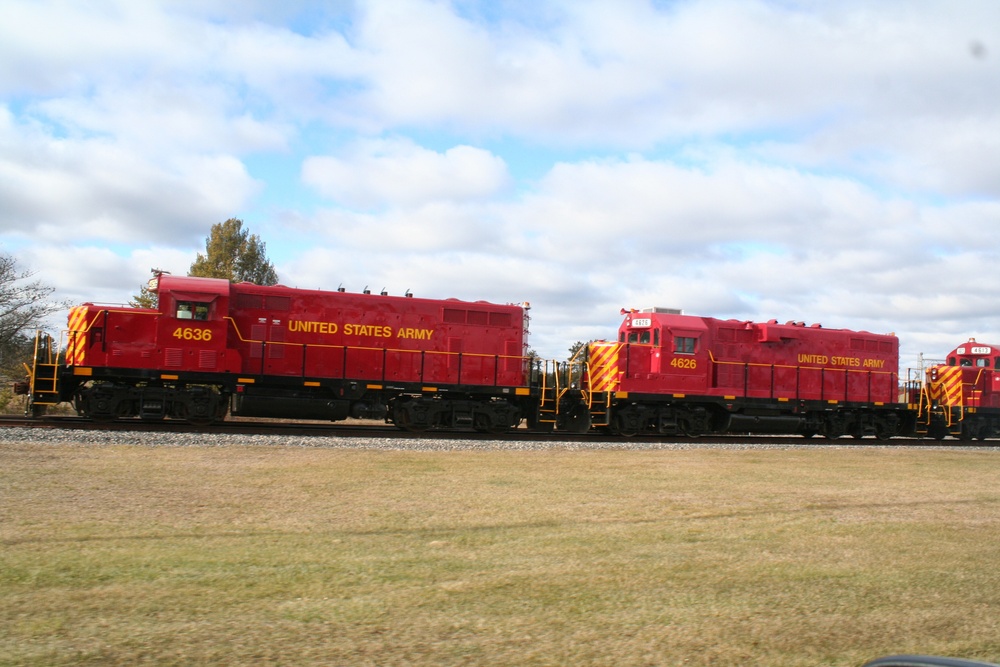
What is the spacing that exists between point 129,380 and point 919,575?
56.4 ft

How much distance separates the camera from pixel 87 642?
4.61 m

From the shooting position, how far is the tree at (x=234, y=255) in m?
40.1

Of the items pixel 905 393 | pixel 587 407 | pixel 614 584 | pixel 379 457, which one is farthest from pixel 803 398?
pixel 614 584

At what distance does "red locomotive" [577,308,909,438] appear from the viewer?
22.3 meters

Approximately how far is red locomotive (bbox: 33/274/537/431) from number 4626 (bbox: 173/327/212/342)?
2 cm

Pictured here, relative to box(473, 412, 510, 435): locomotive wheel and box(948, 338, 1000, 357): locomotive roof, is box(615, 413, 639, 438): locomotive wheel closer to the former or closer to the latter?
box(473, 412, 510, 435): locomotive wheel

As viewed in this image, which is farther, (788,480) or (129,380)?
(129,380)

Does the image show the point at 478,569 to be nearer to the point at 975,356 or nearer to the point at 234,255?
the point at 975,356

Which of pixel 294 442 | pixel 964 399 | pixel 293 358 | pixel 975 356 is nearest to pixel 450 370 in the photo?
pixel 293 358

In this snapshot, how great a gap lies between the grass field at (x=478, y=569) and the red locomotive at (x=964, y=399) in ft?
50.3

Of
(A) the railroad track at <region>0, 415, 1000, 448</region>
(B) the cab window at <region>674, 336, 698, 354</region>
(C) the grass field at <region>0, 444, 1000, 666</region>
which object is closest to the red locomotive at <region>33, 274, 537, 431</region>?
(A) the railroad track at <region>0, 415, 1000, 448</region>

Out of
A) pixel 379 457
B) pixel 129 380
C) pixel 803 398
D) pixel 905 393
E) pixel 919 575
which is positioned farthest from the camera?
pixel 905 393

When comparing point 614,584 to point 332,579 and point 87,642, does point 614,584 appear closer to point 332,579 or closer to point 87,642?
point 332,579

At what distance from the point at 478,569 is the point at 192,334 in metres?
14.5
